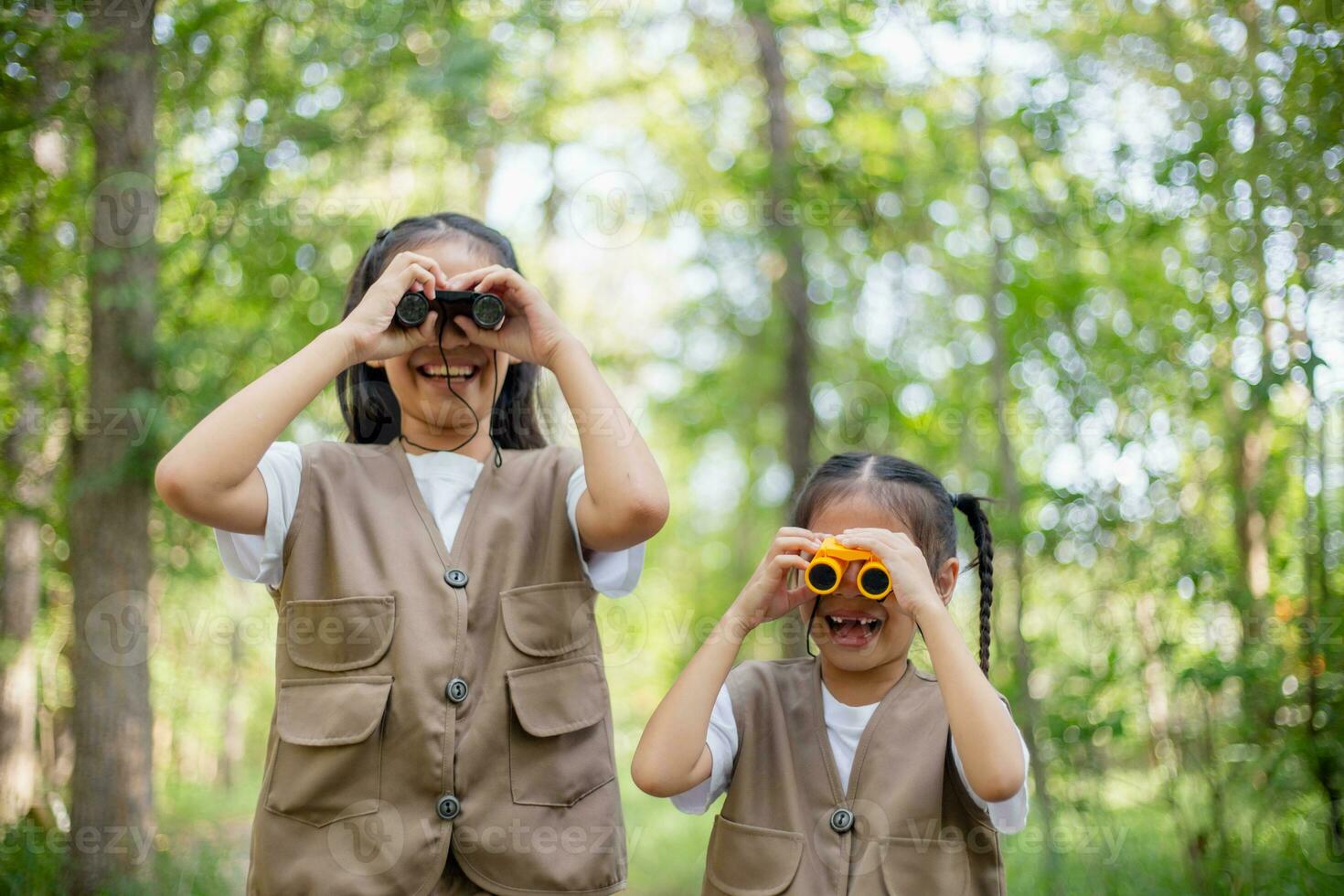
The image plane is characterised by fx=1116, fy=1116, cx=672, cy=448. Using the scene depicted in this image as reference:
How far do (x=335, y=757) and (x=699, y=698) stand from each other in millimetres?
708

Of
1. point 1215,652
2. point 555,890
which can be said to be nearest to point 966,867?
point 555,890

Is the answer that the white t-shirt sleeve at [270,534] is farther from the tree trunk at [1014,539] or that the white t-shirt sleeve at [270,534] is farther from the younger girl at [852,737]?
the tree trunk at [1014,539]

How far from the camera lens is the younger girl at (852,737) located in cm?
204

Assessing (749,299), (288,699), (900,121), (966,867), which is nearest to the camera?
(966,867)

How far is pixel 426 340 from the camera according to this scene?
2324 mm

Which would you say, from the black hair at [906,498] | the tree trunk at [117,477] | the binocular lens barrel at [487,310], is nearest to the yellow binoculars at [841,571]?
the black hair at [906,498]

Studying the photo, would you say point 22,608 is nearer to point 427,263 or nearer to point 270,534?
point 270,534

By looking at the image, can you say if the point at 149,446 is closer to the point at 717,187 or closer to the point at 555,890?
the point at 555,890

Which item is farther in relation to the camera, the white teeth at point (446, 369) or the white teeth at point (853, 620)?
the white teeth at point (446, 369)

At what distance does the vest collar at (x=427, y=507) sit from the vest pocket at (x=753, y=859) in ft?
2.53

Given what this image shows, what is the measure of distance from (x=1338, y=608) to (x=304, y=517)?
3456mm

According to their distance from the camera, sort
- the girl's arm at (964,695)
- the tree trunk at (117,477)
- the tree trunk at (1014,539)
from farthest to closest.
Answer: the tree trunk at (117,477), the tree trunk at (1014,539), the girl's arm at (964,695)

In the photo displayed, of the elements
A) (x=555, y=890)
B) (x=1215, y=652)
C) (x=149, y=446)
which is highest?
(x=149, y=446)

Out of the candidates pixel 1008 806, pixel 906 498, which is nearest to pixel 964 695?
pixel 1008 806
